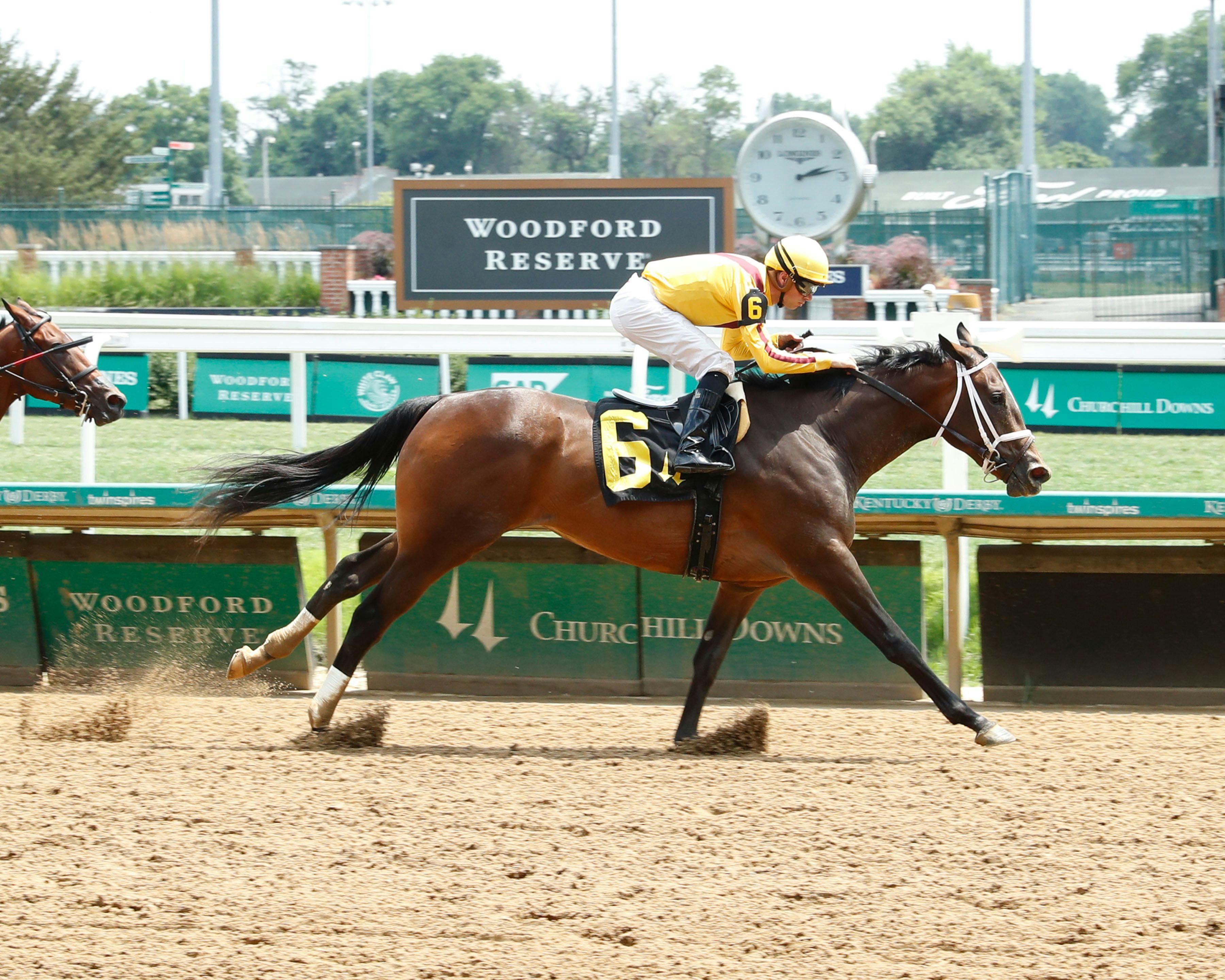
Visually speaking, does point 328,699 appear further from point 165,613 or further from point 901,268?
point 901,268

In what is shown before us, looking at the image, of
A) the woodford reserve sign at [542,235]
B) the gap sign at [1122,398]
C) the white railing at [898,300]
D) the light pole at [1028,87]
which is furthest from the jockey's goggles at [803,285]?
the light pole at [1028,87]

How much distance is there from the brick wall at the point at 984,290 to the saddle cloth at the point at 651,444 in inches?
421

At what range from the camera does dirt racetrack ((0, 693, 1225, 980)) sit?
3.20m

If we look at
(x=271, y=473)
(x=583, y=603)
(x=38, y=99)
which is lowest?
(x=583, y=603)

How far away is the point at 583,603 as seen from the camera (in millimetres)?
6266

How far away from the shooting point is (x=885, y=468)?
8938 mm

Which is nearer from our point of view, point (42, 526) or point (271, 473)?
point (271, 473)

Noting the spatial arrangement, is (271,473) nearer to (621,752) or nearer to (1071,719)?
(621,752)

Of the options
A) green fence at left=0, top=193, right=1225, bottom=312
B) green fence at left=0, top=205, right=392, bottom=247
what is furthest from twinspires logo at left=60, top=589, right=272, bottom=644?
green fence at left=0, top=205, right=392, bottom=247

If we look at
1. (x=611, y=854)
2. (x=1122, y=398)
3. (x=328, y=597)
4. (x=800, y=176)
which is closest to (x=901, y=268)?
(x=800, y=176)

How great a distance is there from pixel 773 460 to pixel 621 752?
49.4 inches

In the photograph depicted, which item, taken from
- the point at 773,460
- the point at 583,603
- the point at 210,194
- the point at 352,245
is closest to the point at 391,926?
the point at 773,460

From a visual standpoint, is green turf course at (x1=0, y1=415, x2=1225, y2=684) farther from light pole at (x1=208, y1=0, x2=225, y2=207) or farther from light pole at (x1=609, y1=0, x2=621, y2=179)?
light pole at (x1=609, y1=0, x2=621, y2=179)

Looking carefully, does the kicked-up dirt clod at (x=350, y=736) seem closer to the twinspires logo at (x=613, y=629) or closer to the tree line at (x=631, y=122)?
the twinspires logo at (x=613, y=629)
